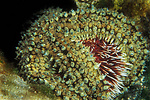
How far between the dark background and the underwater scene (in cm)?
60

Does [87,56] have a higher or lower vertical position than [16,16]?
lower

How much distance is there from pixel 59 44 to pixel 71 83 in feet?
2.57

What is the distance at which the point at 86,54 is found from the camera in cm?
259

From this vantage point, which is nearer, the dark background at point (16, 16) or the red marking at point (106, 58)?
the red marking at point (106, 58)

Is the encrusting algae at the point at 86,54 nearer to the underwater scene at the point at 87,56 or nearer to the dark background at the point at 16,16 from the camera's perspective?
the underwater scene at the point at 87,56

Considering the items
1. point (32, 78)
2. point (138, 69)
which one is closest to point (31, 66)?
point (32, 78)

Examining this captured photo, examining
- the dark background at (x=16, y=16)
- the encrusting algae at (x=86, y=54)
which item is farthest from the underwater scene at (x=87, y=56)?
the dark background at (x=16, y=16)

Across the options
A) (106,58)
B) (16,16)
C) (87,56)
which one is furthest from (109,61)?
(16,16)

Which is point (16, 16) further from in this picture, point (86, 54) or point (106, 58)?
point (106, 58)

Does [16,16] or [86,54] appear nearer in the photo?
[86,54]

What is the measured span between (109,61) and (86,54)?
0.46 metres

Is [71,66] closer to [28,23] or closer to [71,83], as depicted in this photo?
[71,83]

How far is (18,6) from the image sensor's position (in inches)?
141

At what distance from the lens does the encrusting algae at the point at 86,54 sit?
2.63 meters
